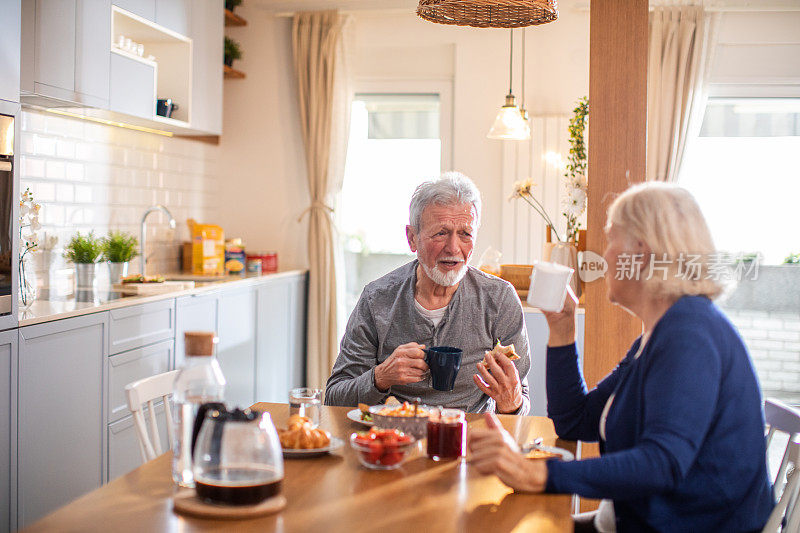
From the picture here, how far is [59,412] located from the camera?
2.83 metres

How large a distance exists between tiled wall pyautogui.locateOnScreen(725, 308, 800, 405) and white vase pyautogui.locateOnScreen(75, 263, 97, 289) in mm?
3708

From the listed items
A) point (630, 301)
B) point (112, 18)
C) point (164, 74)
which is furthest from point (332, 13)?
point (630, 301)

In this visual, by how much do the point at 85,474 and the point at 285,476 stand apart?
71.8 inches

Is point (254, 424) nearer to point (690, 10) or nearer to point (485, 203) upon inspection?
point (485, 203)

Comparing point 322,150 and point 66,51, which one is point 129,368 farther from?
point 322,150

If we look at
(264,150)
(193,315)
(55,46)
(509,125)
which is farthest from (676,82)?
(55,46)

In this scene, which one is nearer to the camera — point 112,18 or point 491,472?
point 491,472

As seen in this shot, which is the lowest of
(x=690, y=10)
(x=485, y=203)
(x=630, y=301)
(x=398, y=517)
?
(x=398, y=517)

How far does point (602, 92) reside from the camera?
2.71 meters

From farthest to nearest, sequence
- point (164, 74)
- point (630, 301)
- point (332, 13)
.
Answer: point (332, 13)
point (164, 74)
point (630, 301)

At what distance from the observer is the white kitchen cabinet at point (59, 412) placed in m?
2.66

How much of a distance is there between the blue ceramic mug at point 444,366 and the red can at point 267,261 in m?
3.44

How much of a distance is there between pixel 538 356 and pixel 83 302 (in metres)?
2.08

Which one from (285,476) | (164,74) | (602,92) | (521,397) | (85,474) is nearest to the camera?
(285,476)
